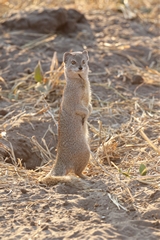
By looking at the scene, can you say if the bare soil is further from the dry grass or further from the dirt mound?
the dry grass

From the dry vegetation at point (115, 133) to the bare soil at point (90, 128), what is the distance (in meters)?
0.01

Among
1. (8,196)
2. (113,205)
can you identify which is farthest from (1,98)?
(113,205)

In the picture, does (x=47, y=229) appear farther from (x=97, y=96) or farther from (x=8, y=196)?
(x=97, y=96)

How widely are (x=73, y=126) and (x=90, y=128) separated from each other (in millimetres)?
919

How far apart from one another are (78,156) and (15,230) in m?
1.12

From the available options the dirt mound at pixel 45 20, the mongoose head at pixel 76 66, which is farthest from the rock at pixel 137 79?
the mongoose head at pixel 76 66

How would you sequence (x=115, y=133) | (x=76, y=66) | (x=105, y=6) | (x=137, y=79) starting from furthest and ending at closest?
1. (x=105, y=6)
2. (x=137, y=79)
3. (x=115, y=133)
4. (x=76, y=66)

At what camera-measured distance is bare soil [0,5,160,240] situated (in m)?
3.22

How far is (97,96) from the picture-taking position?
5871 millimetres

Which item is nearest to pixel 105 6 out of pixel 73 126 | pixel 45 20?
pixel 45 20

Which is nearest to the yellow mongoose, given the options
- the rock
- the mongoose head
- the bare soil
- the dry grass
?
the mongoose head

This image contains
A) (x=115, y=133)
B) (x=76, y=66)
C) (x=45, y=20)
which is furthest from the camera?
(x=45, y=20)

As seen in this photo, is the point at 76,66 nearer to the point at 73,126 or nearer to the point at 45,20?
the point at 73,126

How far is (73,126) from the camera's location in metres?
4.19
